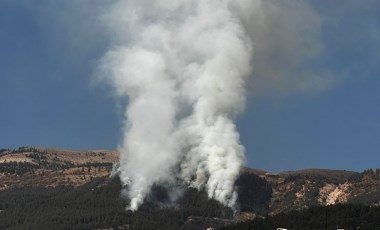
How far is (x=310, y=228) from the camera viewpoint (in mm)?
198625

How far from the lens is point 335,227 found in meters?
196

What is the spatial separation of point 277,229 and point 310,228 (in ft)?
34.9

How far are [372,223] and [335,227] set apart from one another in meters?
10.9

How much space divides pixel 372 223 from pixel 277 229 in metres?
25.4

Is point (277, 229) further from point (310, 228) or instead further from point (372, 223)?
point (372, 223)

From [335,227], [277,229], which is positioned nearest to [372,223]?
[335,227]

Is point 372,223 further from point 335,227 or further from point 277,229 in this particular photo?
point 277,229

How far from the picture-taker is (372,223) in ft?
656

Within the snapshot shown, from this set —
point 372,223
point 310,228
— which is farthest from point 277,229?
point 372,223

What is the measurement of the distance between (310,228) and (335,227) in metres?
6.44

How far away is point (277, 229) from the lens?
7584 inches

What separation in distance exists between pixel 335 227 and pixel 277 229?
1465 cm
